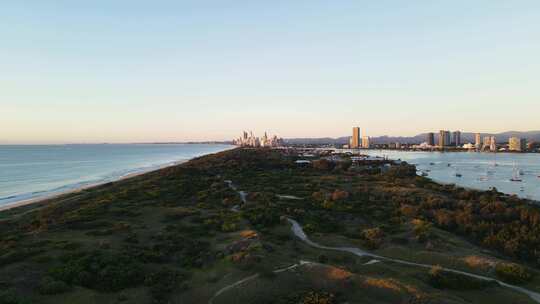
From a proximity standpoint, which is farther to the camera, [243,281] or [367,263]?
[367,263]

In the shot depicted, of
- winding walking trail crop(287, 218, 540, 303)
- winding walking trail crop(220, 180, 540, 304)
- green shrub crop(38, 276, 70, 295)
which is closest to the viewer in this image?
green shrub crop(38, 276, 70, 295)

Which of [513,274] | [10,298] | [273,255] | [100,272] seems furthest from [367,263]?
[10,298]

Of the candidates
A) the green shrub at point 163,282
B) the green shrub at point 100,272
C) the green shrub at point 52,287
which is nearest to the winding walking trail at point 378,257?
the green shrub at point 163,282

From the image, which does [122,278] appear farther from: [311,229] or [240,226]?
[311,229]

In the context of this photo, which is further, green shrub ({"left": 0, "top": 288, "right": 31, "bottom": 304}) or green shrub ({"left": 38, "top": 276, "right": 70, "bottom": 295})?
green shrub ({"left": 38, "top": 276, "right": 70, "bottom": 295})

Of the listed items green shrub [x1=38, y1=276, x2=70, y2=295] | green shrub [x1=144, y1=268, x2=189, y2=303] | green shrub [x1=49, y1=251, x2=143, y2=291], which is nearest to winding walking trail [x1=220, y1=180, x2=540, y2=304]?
green shrub [x1=144, y1=268, x2=189, y2=303]

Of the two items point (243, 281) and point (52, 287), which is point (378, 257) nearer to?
point (243, 281)

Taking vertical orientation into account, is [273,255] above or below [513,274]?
above

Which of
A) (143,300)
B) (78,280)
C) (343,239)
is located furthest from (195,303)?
(343,239)

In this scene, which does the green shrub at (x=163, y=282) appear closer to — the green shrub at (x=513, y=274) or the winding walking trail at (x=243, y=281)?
the winding walking trail at (x=243, y=281)

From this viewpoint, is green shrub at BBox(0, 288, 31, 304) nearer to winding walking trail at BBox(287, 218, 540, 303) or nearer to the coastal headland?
the coastal headland
